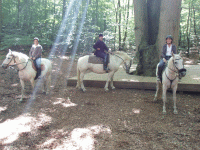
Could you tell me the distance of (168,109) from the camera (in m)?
5.16

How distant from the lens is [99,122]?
175 inches

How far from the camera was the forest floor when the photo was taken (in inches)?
136

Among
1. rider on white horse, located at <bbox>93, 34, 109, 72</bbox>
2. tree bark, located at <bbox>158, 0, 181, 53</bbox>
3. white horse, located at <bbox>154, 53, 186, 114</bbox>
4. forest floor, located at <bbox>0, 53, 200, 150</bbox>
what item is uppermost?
tree bark, located at <bbox>158, 0, 181, 53</bbox>

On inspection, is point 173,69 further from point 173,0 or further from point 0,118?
point 0,118

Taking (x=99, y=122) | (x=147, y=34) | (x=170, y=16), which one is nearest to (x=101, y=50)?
(x=147, y=34)

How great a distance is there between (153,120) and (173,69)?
1434 millimetres

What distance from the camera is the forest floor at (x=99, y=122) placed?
3.45 m

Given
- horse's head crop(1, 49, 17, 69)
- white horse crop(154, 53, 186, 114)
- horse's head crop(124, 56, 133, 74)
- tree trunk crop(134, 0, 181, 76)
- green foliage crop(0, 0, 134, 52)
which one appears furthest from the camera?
green foliage crop(0, 0, 134, 52)

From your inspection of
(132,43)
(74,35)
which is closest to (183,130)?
(74,35)

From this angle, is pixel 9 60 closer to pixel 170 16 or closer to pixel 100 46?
pixel 100 46

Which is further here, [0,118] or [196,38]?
[196,38]

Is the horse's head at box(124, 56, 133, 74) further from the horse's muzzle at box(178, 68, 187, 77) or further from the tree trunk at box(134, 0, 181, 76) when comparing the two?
the horse's muzzle at box(178, 68, 187, 77)

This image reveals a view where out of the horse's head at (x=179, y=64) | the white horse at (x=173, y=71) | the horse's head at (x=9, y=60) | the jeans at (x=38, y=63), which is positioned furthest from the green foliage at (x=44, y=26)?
the horse's head at (x=179, y=64)

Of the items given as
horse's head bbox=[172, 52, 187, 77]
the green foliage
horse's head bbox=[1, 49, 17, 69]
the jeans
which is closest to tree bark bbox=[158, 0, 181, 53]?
horse's head bbox=[172, 52, 187, 77]
